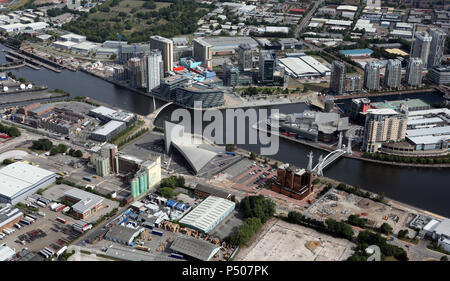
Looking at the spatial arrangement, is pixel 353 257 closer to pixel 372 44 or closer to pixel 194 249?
pixel 194 249

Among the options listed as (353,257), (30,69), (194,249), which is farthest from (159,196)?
(30,69)

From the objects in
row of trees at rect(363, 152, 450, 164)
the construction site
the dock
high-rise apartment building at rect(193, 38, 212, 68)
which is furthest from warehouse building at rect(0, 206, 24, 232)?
the dock

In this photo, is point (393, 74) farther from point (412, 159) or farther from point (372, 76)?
point (412, 159)

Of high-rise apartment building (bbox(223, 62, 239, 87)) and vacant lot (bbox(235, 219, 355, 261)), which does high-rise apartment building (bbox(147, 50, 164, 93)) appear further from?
vacant lot (bbox(235, 219, 355, 261))

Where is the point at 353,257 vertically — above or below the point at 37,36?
below

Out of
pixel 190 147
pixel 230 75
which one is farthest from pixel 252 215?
pixel 230 75
